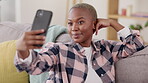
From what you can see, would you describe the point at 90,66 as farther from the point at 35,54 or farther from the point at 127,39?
the point at 35,54

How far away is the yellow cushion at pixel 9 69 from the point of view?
1.91 meters

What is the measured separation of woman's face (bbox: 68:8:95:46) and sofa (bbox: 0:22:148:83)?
24 cm

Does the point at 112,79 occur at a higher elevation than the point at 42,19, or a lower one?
lower

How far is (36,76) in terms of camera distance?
1.80m

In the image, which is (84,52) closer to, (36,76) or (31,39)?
(36,76)

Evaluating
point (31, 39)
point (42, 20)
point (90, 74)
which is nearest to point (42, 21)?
point (42, 20)

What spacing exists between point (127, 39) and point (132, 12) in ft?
7.51

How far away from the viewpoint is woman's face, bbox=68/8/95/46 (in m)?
1.49

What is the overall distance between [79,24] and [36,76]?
1.57ft

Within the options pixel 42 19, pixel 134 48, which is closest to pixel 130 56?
pixel 134 48

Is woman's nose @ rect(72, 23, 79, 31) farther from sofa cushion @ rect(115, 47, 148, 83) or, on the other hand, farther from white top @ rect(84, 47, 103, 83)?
sofa cushion @ rect(115, 47, 148, 83)

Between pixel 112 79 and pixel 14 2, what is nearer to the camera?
pixel 112 79

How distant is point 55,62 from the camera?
1.44m

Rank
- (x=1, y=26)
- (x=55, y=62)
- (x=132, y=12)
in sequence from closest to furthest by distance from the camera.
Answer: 1. (x=55, y=62)
2. (x=1, y=26)
3. (x=132, y=12)
